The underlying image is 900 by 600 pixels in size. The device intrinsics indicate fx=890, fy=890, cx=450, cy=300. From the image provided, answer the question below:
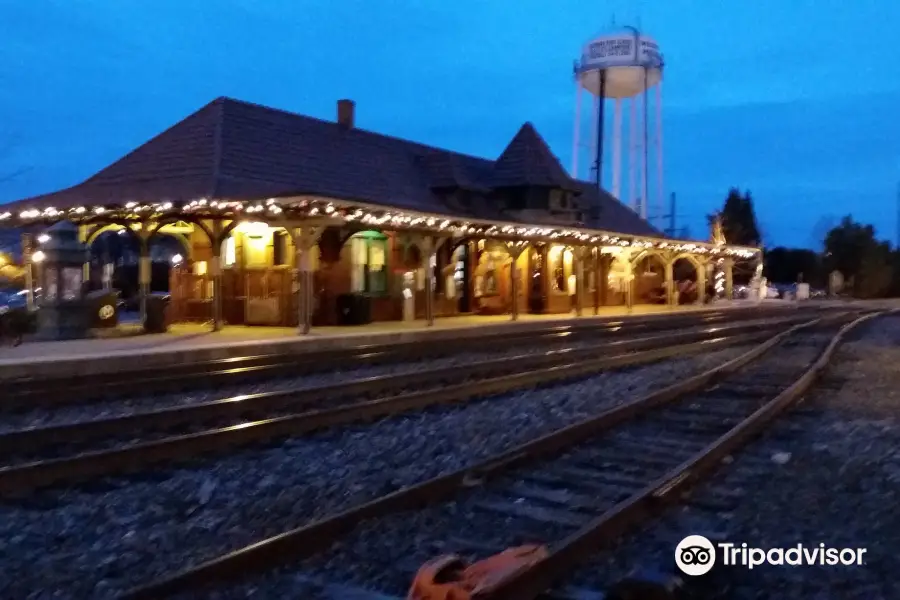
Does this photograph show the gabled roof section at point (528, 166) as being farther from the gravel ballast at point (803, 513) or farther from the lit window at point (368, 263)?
the gravel ballast at point (803, 513)

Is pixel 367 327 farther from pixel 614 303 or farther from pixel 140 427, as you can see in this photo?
pixel 614 303

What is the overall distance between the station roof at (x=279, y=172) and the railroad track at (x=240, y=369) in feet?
11.9

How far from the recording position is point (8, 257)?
2755cm

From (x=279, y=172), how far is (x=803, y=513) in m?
21.2

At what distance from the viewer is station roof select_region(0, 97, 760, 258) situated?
68.9ft

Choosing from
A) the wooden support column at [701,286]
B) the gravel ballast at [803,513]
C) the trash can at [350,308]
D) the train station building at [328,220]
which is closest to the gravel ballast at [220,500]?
the gravel ballast at [803,513]

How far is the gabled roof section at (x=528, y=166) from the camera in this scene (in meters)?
35.3

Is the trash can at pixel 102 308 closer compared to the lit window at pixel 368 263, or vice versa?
the trash can at pixel 102 308

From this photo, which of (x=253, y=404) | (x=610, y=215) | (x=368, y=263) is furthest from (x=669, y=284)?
(x=253, y=404)

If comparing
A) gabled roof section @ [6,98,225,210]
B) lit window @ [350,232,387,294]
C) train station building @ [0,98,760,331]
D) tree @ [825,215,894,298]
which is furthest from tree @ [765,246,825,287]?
gabled roof section @ [6,98,225,210]

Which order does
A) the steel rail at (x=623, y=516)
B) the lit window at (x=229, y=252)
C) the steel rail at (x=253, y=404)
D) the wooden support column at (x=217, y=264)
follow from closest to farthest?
the steel rail at (x=623, y=516), the steel rail at (x=253, y=404), the wooden support column at (x=217, y=264), the lit window at (x=229, y=252)

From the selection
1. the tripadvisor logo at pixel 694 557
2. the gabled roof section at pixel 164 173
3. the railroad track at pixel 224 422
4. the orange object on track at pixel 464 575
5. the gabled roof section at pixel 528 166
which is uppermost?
the gabled roof section at pixel 528 166

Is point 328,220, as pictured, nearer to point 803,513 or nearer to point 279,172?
point 279,172

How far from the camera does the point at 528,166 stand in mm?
35750
